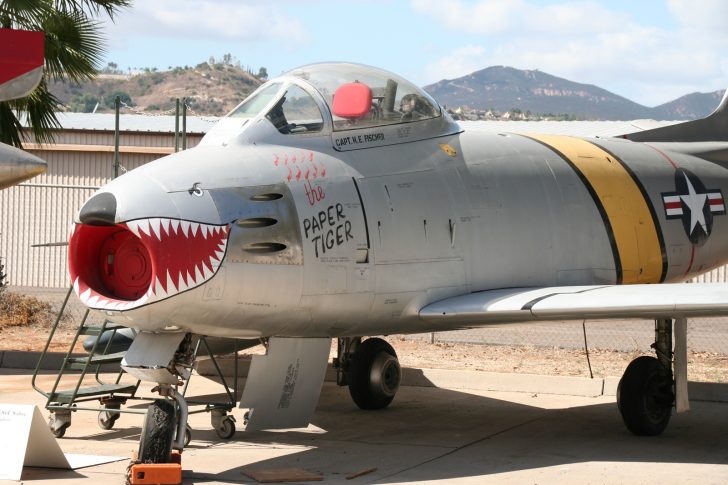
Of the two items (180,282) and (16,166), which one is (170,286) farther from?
(16,166)

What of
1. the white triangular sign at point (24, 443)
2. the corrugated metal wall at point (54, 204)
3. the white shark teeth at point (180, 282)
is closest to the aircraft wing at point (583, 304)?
the white shark teeth at point (180, 282)

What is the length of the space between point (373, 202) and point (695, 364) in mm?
7278

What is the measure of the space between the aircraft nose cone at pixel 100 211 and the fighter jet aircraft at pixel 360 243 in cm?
1

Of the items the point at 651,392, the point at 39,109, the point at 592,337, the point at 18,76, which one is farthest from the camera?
the point at 592,337

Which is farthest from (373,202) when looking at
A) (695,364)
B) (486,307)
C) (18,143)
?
(18,143)

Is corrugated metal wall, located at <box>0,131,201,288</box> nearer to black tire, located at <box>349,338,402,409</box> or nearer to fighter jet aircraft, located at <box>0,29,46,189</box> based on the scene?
black tire, located at <box>349,338,402,409</box>

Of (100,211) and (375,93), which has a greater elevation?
(375,93)

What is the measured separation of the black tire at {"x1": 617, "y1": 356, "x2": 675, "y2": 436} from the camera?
10578 millimetres

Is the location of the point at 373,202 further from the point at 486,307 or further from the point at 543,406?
the point at 543,406

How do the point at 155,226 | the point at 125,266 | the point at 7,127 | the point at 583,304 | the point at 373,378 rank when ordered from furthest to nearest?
the point at 7,127 < the point at 373,378 < the point at 583,304 < the point at 125,266 < the point at 155,226

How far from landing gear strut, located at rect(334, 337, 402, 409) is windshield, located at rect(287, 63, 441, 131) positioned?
304 cm

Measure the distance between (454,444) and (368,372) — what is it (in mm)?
2451

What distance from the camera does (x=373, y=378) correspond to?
12.3 meters

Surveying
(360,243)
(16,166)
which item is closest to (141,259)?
(360,243)
